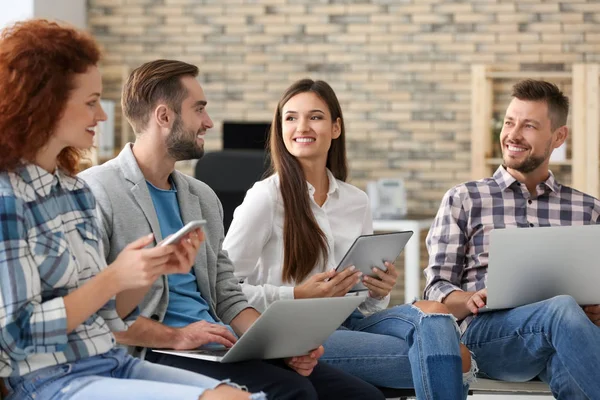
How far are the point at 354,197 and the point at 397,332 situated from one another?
1.93 ft

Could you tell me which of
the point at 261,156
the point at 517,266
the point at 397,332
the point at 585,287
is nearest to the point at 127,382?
the point at 397,332

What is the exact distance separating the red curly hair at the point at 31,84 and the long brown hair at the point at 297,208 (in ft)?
4.08

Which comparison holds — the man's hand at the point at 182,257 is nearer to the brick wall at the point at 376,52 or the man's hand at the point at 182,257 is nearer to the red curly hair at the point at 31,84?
the red curly hair at the point at 31,84

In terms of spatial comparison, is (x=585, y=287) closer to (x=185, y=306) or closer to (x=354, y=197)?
(x=354, y=197)

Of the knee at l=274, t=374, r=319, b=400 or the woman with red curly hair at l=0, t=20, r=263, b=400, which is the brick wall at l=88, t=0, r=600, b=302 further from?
the woman with red curly hair at l=0, t=20, r=263, b=400

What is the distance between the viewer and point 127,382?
1837 millimetres

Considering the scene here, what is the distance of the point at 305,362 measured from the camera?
2426 mm

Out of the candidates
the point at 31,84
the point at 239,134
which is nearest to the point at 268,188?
the point at 31,84

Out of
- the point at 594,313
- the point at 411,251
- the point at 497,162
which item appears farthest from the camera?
the point at 497,162

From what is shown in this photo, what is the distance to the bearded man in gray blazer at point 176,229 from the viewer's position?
2.32 metres

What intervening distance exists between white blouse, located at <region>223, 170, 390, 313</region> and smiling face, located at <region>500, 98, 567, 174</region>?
59 centimetres

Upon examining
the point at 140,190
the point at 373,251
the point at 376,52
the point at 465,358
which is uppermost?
the point at 376,52

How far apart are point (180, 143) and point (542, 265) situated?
1.15m

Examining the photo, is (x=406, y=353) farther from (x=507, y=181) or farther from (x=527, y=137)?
(x=527, y=137)
